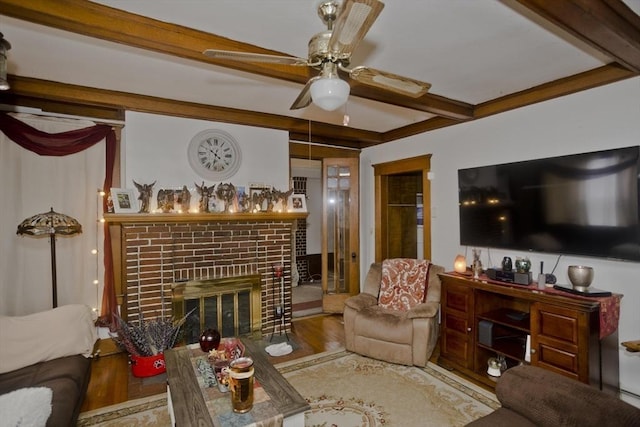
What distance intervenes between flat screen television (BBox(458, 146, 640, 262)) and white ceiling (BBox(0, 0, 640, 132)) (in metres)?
0.74

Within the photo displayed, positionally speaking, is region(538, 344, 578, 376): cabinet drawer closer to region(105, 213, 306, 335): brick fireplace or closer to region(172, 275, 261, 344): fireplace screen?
region(105, 213, 306, 335): brick fireplace

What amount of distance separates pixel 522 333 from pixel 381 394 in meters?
1.44

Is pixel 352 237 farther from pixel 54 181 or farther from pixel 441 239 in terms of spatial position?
pixel 54 181

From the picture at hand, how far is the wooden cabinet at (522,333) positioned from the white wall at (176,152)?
2.39 meters

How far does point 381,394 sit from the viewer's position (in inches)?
104

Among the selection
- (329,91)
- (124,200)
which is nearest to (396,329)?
(329,91)

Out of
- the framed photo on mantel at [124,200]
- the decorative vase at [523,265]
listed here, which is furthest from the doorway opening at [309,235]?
the decorative vase at [523,265]

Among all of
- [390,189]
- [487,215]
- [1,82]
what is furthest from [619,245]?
[1,82]

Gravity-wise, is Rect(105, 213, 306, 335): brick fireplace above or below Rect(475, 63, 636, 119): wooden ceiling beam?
below

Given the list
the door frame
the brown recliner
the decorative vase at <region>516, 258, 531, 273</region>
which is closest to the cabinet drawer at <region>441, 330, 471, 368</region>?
the brown recliner

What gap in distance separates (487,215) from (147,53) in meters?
3.22

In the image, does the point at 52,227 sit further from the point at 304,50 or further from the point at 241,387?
the point at 304,50

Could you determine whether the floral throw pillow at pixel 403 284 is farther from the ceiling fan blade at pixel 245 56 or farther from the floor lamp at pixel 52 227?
the floor lamp at pixel 52 227

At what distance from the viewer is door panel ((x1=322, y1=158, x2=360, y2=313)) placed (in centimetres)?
487
